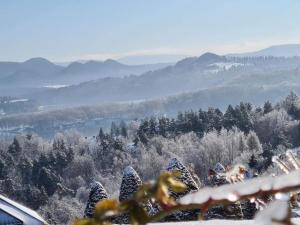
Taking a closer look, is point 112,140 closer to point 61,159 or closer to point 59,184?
point 61,159

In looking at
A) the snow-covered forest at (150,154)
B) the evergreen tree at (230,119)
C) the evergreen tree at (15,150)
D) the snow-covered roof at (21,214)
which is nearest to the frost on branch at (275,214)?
the snow-covered roof at (21,214)

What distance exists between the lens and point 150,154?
6278 cm

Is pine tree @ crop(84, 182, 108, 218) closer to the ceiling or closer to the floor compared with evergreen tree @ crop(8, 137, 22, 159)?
closer to the ceiling

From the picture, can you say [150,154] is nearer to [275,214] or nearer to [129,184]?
[129,184]

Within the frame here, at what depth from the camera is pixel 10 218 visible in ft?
37.7

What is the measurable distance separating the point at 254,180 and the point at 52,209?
51710mm

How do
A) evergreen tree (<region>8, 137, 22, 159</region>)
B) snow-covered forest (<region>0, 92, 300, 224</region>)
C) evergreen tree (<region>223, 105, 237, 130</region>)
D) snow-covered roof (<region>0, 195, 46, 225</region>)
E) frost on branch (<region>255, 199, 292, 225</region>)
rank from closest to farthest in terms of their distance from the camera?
frost on branch (<region>255, 199, 292, 225</region>), snow-covered roof (<region>0, 195, 46, 225</region>), snow-covered forest (<region>0, 92, 300, 224</region>), evergreen tree (<region>223, 105, 237, 130</region>), evergreen tree (<region>8, 137, 22, 159</region>)

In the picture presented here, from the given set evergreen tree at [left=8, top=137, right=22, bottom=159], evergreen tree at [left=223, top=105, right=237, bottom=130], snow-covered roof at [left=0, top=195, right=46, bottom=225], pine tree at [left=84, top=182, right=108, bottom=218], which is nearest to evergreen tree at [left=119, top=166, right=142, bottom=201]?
pine tree at [left=84, top=182, right=108, bottom=218]

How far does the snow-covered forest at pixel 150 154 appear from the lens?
5712cm

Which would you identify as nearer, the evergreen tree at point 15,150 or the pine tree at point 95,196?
the pine tree at point 95,196

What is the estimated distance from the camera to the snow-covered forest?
187 feet

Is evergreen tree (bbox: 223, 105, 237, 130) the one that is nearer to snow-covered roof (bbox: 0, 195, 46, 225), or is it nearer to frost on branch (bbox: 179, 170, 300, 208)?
snow-covered roof (bbox: 0, 195, 46, 225)

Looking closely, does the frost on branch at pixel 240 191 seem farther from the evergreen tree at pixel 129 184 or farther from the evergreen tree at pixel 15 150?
the evergreen tree at pixel 15 150

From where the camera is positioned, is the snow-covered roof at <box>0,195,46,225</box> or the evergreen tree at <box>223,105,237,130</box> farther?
the evergreen tree at <box>223,105,237,130</box>
